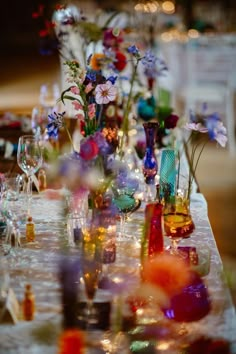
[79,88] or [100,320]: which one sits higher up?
[79,88]

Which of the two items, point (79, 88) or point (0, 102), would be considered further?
point (0, 102)

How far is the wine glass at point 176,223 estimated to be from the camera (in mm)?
1467

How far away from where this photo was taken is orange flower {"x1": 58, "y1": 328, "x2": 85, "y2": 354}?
105cm

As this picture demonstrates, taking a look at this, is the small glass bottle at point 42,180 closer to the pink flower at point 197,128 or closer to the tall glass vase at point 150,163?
the tall glass vase at point 150,163

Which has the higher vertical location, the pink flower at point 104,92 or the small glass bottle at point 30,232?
the pink flower at point 104,92

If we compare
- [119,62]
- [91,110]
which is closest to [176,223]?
[91,110]

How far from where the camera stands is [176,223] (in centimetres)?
148

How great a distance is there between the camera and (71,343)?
3.48 ft

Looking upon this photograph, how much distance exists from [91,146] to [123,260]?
0.35m

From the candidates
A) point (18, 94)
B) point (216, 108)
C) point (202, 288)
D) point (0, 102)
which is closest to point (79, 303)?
point (202, 288)

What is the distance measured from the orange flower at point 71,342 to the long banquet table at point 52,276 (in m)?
0.01

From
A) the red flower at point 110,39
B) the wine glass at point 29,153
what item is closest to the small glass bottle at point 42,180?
the wine glass at point 29,153

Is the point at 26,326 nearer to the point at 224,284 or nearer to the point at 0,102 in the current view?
the point at 224,284

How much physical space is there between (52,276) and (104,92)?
50 cm
